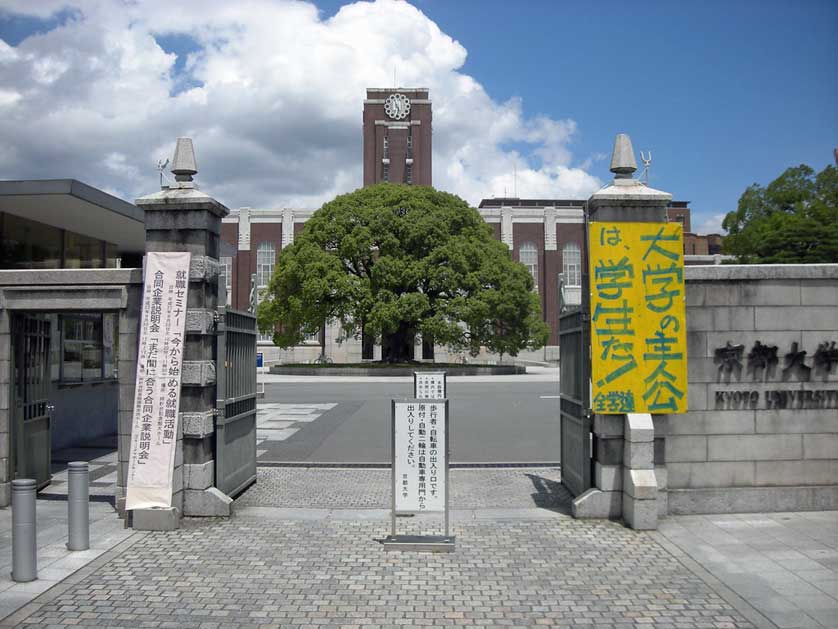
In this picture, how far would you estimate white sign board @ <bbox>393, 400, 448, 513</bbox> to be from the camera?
690 centimetres

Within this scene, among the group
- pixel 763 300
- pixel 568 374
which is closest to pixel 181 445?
pixel 568 374

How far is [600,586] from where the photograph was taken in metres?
5.79

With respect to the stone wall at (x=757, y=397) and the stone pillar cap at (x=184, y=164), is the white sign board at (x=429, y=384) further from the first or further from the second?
the stone pillar cap at (x=184, y=164)

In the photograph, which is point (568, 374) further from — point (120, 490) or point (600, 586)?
point (120, 490)

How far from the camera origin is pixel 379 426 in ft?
52.9

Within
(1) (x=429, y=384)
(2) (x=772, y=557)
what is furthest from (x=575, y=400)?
(1) (x=429, y=384)

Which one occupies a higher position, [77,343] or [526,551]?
[77,343]

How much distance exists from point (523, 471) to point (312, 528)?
4.26m

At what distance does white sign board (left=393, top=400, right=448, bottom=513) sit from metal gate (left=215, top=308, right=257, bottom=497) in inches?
97.3

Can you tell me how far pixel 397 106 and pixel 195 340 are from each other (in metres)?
70.0

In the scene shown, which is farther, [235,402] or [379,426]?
[379,426]

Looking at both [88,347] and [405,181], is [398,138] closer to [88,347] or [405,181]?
[405,181]

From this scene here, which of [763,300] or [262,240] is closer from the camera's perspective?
[763,300]

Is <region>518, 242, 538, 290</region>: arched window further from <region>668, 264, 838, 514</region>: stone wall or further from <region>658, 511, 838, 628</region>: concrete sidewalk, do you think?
<region>658, 511, 838, 628</region>: concrete sidewalk
